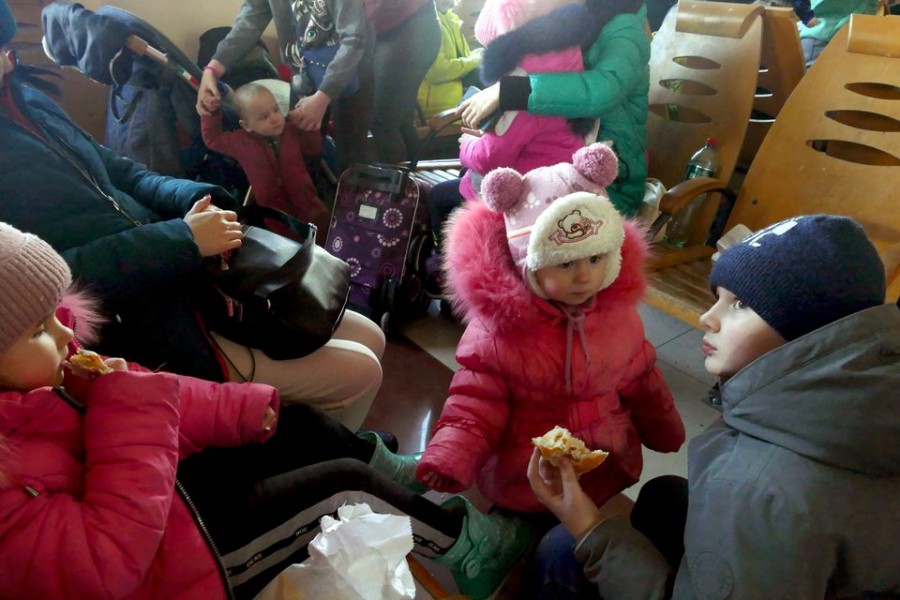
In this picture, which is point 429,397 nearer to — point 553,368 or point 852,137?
point 553,368

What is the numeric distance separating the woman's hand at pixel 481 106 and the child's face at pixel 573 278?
856mm

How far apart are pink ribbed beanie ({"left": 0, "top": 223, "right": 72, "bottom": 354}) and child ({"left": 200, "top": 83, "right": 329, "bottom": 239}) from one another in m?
1.77

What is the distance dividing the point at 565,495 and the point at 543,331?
380mm

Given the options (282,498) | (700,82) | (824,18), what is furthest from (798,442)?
(824,18)

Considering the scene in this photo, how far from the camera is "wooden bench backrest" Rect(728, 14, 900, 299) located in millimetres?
1887

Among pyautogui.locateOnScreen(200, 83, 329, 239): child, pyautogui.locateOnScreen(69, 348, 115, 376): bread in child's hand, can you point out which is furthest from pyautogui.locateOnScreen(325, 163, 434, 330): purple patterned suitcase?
pyautogui.locateOnScreen(69, 348, 115, 376): bread in child's hand

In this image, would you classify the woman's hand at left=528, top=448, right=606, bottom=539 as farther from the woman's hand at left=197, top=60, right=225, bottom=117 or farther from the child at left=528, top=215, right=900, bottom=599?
the woman's hand at left=197, top=60, right=225, bottom=117

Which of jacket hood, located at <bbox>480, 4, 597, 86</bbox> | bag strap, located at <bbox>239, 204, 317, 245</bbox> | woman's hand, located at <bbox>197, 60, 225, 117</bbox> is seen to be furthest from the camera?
woman's hand, located at <bbox>197, 60, 225, 117</bbox>

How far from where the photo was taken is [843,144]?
81.8 inches

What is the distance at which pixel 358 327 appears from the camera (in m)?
1.64

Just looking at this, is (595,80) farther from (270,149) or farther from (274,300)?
(270,149)

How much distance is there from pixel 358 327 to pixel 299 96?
1411 mm

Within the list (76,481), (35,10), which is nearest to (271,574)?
(76,481)

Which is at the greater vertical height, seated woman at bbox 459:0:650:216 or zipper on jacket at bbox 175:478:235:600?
seated woman at bbox 459:0:650:216
